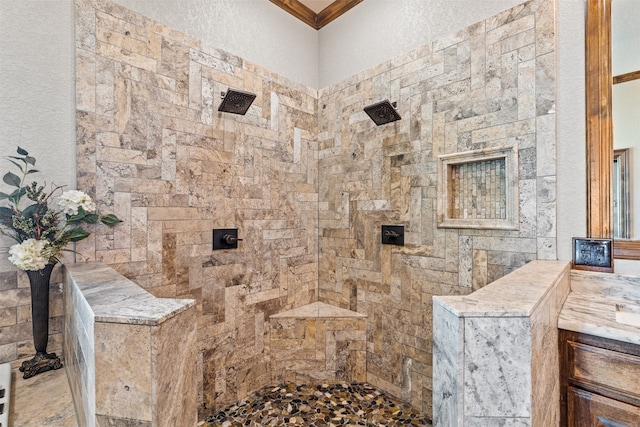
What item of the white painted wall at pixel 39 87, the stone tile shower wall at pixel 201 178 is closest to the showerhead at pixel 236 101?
the stone tile shower wall at pixel 201 178

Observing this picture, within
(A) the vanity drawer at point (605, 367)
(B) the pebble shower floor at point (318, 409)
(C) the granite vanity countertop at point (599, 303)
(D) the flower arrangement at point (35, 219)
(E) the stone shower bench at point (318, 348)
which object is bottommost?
(B) the pebble shower floor at point (318, 409)

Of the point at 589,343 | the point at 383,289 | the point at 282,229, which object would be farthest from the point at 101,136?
the point at 589,343

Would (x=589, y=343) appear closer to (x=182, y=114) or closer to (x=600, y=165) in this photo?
(x=600, y=165)

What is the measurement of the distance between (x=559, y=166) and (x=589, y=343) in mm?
925

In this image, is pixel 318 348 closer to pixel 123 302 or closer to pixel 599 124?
pixel 123 302

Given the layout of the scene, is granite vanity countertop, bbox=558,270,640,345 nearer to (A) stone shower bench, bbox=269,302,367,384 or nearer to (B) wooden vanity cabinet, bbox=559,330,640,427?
(B) wooden vanity cabinet, bbox=559,330,640,427

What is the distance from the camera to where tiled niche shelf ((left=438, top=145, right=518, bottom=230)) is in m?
1.77

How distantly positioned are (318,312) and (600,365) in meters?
1.80

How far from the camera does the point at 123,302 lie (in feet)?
2.70

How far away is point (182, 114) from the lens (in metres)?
2.00

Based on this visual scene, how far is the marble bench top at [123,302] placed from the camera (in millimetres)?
701

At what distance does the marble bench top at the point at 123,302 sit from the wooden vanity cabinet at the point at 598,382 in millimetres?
1466

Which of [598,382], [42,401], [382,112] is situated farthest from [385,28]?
[42,401]

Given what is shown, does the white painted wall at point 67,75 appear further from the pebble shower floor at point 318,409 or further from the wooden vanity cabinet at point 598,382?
the pebble shower floor at point 318,409
